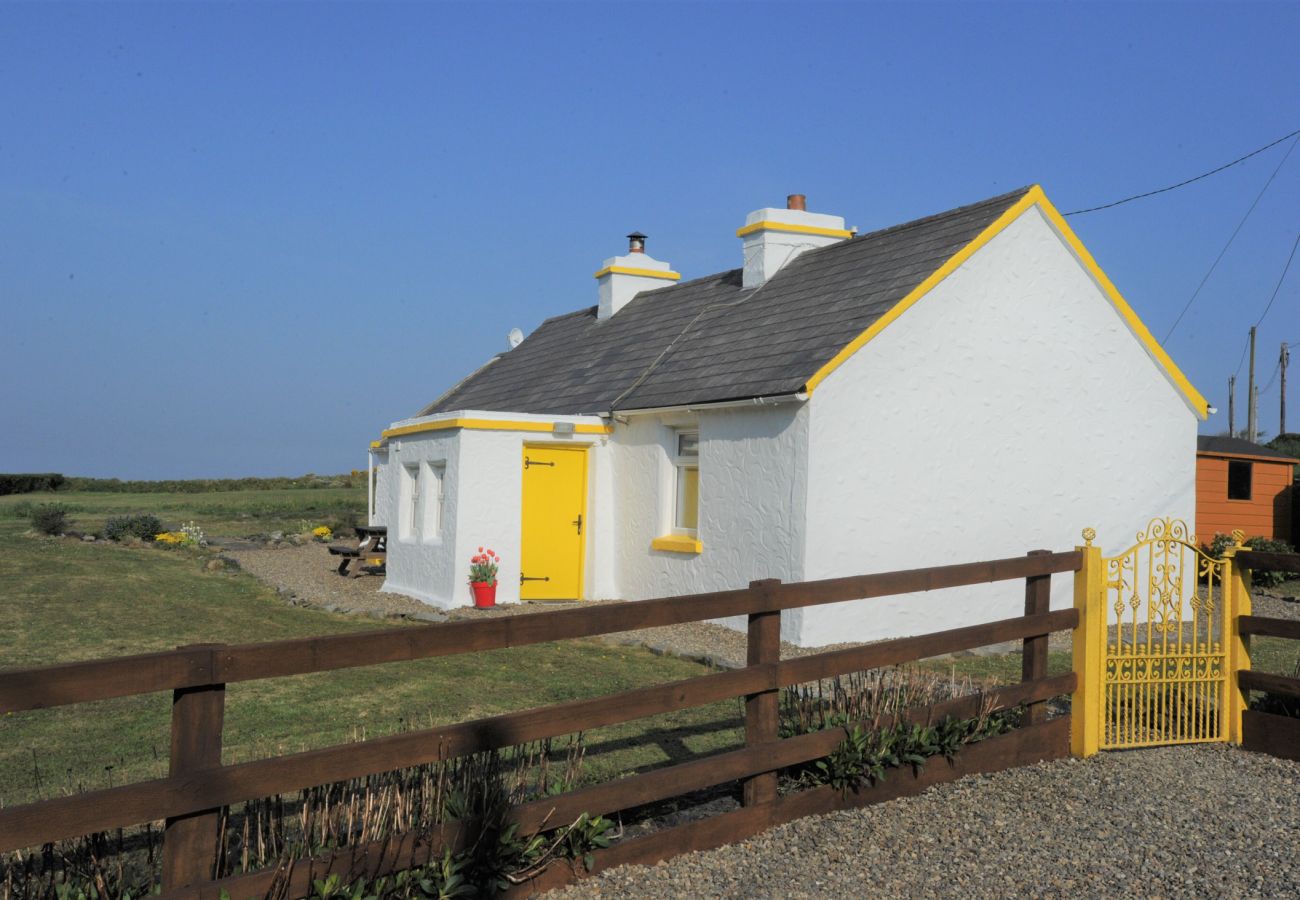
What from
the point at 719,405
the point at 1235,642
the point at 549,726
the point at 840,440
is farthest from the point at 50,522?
the point at 1235,642

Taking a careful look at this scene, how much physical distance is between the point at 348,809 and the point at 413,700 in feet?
16.6

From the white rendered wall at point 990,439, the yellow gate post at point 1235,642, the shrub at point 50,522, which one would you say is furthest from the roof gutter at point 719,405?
the shrub at point 50,522

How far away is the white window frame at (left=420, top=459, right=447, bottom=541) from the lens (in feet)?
57.2

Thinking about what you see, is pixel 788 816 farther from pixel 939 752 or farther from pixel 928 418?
pixel 928 418

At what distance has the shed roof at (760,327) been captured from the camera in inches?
544

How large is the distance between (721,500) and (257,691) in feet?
21.2

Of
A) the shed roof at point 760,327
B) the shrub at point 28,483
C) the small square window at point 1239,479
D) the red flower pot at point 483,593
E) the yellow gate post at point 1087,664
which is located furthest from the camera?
the shrub at point 28,483

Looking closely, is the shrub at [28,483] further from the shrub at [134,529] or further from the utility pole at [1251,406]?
the utility pole at [1251,406]

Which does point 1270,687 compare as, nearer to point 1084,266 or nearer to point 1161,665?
point 1161,665

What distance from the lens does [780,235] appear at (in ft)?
60.1

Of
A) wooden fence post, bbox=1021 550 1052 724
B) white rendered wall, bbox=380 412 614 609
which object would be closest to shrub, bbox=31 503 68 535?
white rendered wall, bbox=380 412 614 609

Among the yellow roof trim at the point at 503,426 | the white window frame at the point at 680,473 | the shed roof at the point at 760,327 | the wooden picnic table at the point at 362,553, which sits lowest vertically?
the wooden picnic table at the point at 362,553

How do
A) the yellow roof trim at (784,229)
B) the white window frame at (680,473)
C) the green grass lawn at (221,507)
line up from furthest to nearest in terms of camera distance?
1. the green grass lawn at (221,507)
2. the yellow roof trim at (784,229)
3. the white window frame at (680,473)

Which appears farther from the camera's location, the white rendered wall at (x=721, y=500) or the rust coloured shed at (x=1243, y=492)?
the rust coloured shed at (x=1243, y=492)
